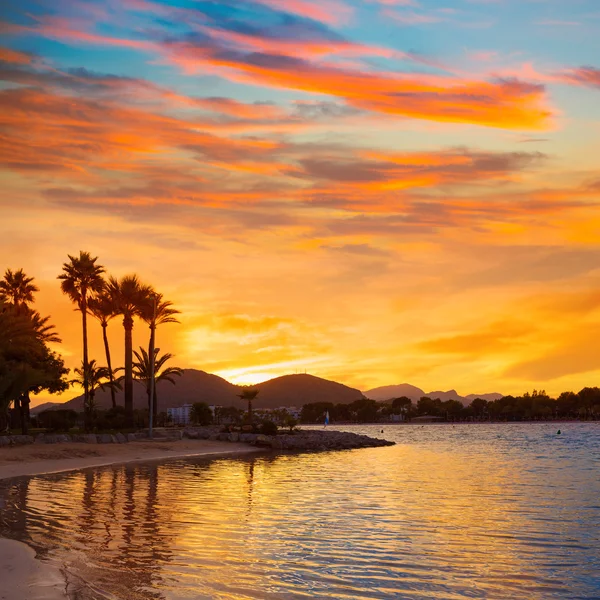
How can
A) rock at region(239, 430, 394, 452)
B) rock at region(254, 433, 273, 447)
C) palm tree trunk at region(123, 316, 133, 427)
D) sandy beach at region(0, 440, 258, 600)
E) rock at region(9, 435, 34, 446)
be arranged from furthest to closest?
rock at region(239, 430, 394, 452), rock at region(254, 433, 273, 447), palm tree trunk at region(123, 316, 133, 427), rock at region(9, 435, 34, 446), sandy beach at region(0, 440, 258, 600)

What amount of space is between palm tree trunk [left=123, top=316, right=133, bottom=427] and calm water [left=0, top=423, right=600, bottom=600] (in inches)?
1442

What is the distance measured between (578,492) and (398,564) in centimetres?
2006

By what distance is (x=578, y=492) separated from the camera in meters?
32.2

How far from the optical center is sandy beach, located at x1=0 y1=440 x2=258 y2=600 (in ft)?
38.1

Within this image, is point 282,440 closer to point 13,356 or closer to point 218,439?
point 218,439

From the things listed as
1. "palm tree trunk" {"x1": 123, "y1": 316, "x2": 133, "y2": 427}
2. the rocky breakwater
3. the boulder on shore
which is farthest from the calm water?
the boulder on shore

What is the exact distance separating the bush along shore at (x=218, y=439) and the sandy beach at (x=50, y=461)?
1.64m

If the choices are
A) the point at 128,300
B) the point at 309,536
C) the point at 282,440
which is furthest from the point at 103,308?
the point at 309,536

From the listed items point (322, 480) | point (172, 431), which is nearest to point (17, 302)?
point (172, 431)

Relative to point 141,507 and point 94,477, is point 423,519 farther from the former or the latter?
point 94,477

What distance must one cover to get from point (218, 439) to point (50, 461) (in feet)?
101

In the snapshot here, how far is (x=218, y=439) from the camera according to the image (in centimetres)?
7381

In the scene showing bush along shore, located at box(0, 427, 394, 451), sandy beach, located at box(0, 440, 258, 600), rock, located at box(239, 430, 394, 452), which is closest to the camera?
sandy beach, located at box(0, 440, 258, 600)

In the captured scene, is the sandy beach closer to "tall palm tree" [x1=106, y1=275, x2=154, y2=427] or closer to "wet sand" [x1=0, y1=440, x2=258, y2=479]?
"wet sand" [x1=0, y1=440, x2=258, y2=479]
